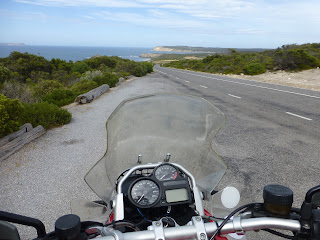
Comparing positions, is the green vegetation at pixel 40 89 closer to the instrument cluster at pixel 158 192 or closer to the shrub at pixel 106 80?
the shrub at pixel 106 80

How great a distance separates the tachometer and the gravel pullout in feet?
7.82

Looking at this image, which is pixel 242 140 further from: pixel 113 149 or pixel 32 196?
pixel 113 149

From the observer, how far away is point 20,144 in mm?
6738

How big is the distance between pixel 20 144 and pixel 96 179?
5.35 metres

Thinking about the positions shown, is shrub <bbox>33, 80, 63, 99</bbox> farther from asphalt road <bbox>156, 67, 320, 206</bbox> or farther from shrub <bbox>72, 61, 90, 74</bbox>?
shrub <bbox>72, 61, 90, 74</bbox>

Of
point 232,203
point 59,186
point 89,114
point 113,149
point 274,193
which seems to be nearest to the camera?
point 274,193

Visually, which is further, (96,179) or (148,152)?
(148,152)

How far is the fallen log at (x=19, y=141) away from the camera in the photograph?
20.2ft

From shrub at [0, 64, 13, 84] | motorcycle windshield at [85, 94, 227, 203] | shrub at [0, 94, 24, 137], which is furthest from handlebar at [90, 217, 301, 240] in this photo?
shrub at [0, 64, 13, 84]

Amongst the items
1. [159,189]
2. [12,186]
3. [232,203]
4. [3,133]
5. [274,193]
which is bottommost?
[12,186]

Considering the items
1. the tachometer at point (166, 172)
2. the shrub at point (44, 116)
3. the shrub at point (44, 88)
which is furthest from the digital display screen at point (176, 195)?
the shrub at point (44, 88)

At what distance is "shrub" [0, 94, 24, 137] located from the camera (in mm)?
6437

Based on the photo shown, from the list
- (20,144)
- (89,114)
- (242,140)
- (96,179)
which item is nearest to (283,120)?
(242,140)

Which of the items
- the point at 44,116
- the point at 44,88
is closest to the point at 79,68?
the point at 44,88
